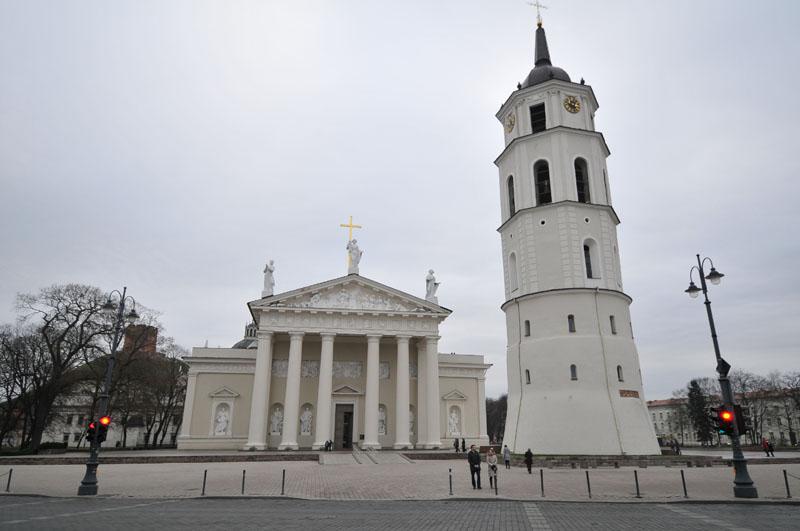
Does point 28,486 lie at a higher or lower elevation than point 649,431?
lower

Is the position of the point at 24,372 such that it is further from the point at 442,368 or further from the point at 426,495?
the point at 426,495

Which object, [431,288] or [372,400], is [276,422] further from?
[431,288]

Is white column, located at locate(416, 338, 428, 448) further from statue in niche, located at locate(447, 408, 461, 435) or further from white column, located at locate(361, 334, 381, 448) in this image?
statue in niche, located at locate(447, 408, 461, 435)

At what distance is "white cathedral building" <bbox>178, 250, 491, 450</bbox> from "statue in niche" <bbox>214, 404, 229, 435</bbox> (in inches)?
2.9

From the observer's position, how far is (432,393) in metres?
35.8

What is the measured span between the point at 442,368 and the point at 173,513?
31.7 metres

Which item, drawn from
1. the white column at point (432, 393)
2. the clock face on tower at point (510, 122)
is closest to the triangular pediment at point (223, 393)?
the white column at point (432, 393)

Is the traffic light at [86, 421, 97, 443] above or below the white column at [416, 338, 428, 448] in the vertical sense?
below

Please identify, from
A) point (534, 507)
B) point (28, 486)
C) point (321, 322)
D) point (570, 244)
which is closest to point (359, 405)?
point (321, 322)

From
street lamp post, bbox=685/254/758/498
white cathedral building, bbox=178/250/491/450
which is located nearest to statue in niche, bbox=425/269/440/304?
white cathedral building, bbox=178/250/491/450

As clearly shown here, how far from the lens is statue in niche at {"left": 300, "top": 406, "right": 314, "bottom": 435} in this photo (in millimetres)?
37062

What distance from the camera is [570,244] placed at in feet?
89.2

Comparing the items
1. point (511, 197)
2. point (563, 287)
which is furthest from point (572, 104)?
point (563, 287)

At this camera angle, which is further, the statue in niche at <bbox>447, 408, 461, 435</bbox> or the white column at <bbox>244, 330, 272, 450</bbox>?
the statue in niche at <bbox>447, 408, 461, 435</bbox>
